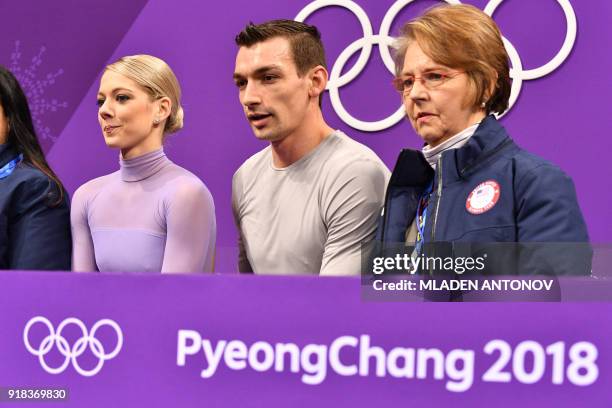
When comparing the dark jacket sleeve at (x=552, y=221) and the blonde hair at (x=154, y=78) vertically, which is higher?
the blonde hair at (x=154, y=78)

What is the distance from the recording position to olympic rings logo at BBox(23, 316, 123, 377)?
60.8 inches

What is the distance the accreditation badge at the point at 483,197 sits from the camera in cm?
178

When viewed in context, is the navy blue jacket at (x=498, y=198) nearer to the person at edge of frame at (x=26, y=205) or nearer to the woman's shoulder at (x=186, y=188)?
the woman's shoulder at (x=186, y=188)

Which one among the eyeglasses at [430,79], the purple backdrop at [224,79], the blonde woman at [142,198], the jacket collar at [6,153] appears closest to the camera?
the eyeglasses at [430,79]

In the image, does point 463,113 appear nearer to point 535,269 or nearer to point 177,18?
point 535,269

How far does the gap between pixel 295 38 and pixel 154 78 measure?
0.44m

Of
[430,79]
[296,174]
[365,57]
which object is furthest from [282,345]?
[365,57]

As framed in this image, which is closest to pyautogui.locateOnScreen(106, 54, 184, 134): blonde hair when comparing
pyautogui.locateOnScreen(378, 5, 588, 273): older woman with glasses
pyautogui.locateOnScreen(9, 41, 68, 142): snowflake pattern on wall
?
pyautogui.locateOnScreen(378, 5, 588, 273): older woman with glasses

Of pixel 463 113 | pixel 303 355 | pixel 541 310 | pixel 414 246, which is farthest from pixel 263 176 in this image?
pixel 541 310

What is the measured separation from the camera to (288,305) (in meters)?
1.45

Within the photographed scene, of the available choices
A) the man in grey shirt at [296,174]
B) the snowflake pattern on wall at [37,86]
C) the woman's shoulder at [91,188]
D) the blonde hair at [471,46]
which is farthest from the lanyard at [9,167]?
the snowflake pattern on wall at [37,86]

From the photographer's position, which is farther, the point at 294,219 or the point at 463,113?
the point at 294,219

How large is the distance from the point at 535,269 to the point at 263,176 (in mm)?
1081

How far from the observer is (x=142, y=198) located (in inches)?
94.1
